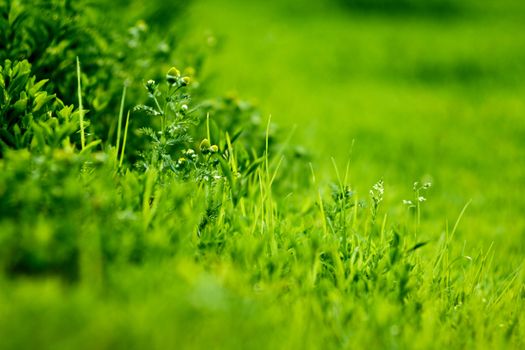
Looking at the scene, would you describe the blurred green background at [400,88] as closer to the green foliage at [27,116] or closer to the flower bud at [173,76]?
the flower bud at [173,76]

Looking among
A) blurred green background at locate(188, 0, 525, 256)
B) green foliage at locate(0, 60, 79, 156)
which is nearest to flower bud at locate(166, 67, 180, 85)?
green foliage at locate(0, 60, 79, 156)

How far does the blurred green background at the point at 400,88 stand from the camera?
4.85m

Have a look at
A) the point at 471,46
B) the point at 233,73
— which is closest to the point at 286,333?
the point at 233,73

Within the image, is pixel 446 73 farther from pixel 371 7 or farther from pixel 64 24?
pixel 64 24

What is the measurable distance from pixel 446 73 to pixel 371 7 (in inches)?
191

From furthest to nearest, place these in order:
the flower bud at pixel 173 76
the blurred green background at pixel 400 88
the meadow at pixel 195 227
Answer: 1. the blurred green background at pixel 400 88
2. the flower bud at pixel 173 76
3. the meadow at pixel 195 227

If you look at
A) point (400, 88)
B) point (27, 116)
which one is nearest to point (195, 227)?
point (27, 116)

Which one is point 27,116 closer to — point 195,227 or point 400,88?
point 195,227

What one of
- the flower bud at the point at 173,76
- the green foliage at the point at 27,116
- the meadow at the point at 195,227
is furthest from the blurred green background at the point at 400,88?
the green foliage at the point at 27,116

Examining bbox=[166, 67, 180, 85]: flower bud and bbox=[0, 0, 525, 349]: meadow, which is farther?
bbox=[166, 67, 180, 85]: flower bud

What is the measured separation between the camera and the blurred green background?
485 cm

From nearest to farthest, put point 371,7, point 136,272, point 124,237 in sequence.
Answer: point 136,272 < point 124,237 < point 371,7

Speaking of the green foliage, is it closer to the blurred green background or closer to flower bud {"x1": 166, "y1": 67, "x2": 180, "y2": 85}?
flower bud {"x1": 166, "y1": 67, "x2": 180, "y2": 85}

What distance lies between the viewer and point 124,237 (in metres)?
1.75
